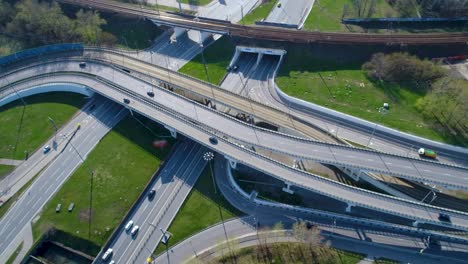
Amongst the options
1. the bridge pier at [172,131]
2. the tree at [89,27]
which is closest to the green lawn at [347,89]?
the bridge pier at [172,131]

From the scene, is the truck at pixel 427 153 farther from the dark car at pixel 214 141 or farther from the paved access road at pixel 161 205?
the paved access road at pixel 161 205

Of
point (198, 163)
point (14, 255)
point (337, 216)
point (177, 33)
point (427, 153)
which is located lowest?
point (14, 255)

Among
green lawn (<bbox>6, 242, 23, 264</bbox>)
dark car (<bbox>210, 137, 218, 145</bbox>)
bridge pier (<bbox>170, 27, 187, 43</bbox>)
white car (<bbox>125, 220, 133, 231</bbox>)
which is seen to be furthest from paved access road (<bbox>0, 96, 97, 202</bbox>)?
bridge pier (<bbox>170, 27, 187, 43</bbox>)

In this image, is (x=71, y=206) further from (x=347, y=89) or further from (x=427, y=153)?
(x=427, y=153)

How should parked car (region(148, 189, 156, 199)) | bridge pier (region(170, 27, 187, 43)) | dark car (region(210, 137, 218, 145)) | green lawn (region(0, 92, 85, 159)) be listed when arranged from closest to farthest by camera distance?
parked car (region(148, 189, 156, 199))
dark car (region(210, 137, 218, 145))
green lawn (region(0, 92, 85, 159))
bridge pier (region(170, 27, 187, 43))

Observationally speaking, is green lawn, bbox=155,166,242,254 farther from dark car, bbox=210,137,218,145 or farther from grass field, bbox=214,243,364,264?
dark car, bbox=210,137,218,145

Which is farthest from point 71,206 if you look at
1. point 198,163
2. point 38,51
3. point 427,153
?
point 427,153

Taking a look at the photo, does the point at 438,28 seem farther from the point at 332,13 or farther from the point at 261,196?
the point at 261,196
